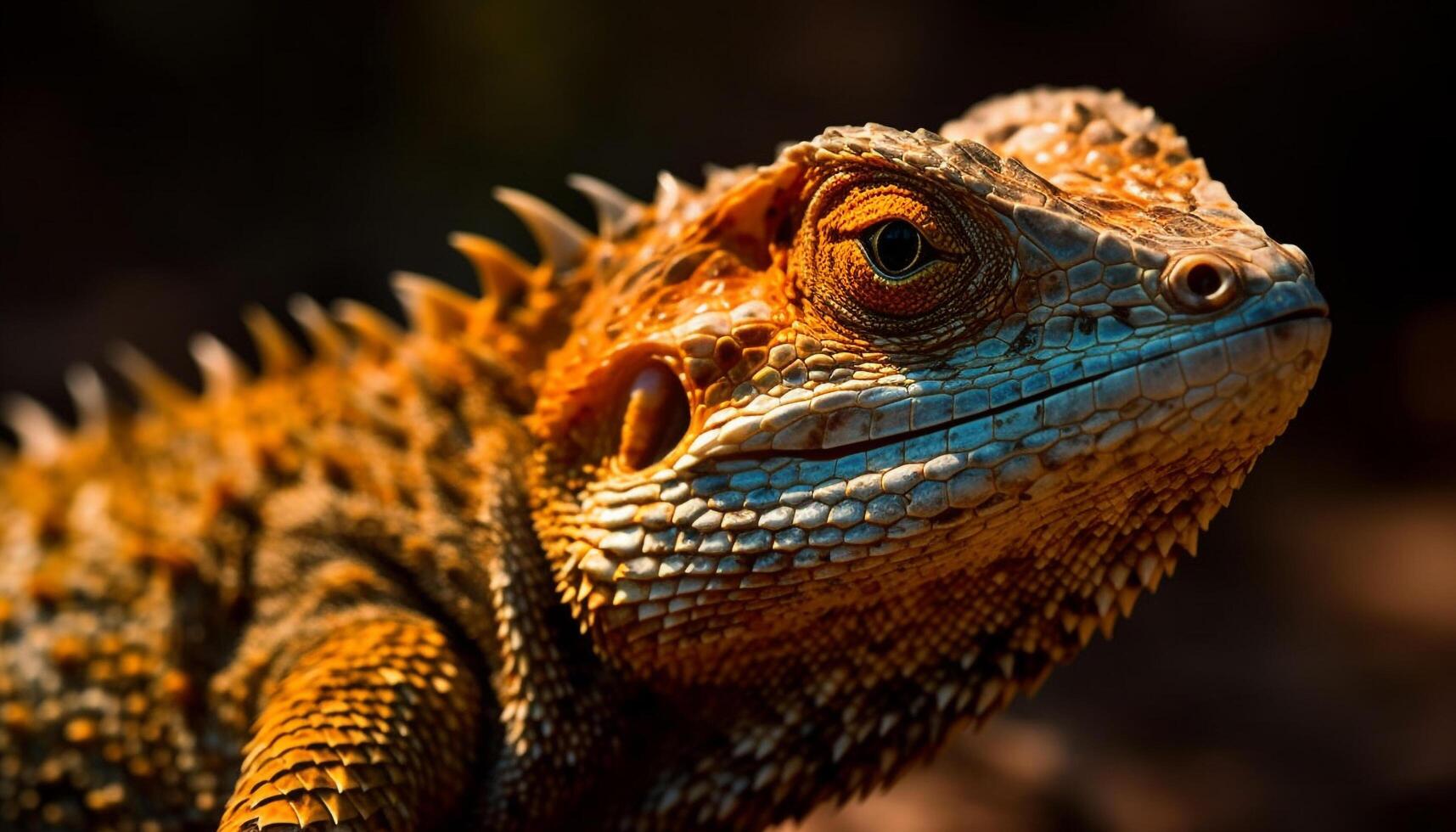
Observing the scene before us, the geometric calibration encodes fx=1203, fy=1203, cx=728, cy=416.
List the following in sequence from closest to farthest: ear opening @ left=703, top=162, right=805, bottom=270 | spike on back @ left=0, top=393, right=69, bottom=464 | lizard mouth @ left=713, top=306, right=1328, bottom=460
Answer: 1. lizard mouth @ left=713, top=306, right=1328, bottom=460
2. ear opening @ left=703, top=162, right=805, bottom=270
3. spike on back @ left=0, top=393, right=69, bottom=464

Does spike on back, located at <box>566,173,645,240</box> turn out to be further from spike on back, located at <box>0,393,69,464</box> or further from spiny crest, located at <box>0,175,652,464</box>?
spike on back, located at <box>0,393,69,464</box>

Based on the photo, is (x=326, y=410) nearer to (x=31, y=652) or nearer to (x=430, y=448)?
(x=430, y=448)

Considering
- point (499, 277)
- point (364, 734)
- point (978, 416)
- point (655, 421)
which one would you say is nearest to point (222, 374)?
point (499, 277)

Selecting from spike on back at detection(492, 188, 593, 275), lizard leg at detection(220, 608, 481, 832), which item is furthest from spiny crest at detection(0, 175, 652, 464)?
lizard leg at detection(220, 608, 481, 832)

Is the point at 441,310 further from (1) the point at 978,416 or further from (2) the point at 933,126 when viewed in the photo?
(2) the point at 933,126

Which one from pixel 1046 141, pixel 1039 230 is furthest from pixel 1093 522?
pixel 1046 141

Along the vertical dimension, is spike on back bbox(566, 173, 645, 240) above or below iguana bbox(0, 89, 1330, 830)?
above
